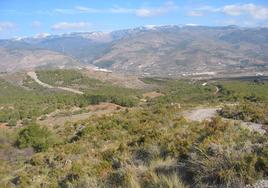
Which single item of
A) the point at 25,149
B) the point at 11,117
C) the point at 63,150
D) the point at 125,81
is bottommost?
the point at 125,81

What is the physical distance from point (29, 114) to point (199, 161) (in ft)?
180

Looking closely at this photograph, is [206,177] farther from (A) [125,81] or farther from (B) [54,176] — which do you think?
(A) [125,81]

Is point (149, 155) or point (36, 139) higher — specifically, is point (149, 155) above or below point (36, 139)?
above

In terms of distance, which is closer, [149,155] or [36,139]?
[149,155]

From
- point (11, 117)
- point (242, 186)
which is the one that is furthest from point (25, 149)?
point (11, 117)

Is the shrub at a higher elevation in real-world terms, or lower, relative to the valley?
lower

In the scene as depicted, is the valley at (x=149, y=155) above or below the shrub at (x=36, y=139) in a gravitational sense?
above

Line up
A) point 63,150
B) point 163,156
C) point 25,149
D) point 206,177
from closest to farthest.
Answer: point 206,177 → point 163,156 → point 63,150 → point 25,149

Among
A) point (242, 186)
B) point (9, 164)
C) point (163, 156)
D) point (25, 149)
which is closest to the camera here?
point (242, 186)

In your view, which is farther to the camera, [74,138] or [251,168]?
[74,138]

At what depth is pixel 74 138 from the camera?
25.5 metres

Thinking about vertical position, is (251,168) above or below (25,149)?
above

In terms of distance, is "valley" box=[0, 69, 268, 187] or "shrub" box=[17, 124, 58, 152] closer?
"valley" box=[0, 69, 268, 187]

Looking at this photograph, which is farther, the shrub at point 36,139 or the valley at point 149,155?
the shrub at point 36,139
